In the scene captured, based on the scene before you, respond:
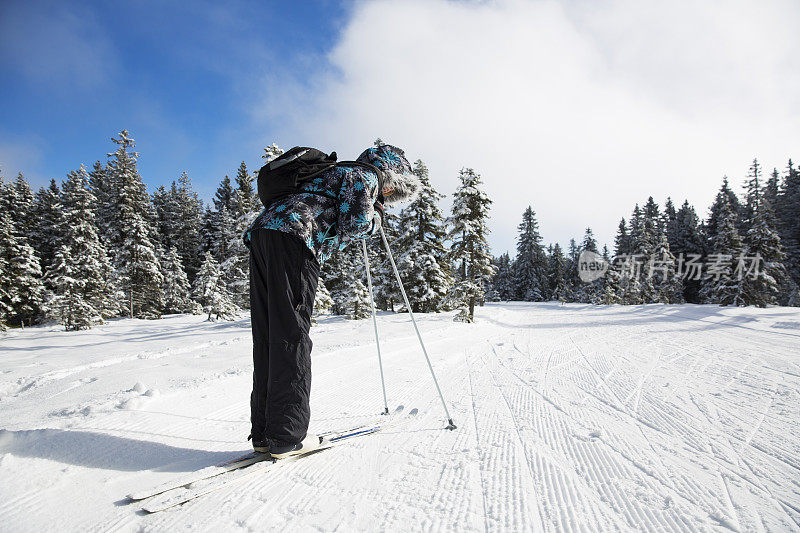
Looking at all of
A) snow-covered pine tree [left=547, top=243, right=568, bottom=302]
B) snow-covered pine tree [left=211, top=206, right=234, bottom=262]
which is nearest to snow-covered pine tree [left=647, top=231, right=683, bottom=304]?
snow-covered pine tree [left=547, top=243, right=568, bottom=302]

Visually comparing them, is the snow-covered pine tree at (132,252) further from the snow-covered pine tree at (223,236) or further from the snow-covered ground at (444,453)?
the snow-covered ground at (444,453)

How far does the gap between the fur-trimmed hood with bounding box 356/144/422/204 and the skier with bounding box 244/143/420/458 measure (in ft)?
0.95

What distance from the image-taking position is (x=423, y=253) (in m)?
22.1

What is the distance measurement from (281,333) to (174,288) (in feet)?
114

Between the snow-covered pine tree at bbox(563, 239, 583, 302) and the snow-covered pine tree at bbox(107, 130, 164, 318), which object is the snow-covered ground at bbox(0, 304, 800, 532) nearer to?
the snow-covered pine tree at bbox(107, 130, 164, 318)

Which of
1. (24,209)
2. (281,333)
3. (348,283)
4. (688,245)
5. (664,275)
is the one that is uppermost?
(24,209)

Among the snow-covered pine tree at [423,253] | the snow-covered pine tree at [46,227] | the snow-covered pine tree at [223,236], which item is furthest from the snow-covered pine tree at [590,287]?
the snow-covered pine tree at [46,227]

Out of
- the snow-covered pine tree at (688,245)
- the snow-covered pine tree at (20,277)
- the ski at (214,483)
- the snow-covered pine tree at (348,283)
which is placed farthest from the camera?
the snow-covered pine tree at (688,245)

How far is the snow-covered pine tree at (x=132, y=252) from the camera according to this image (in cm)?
2520

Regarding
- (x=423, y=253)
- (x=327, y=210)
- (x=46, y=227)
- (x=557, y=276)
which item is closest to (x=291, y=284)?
(x=327, y=210)

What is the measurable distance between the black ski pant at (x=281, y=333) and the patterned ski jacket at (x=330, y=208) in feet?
0.49

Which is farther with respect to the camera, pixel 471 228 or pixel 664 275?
pixel 664 275

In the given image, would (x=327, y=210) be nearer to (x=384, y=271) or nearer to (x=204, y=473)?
(x=204, y=473)

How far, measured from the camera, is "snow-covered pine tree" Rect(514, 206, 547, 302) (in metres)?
51.3
